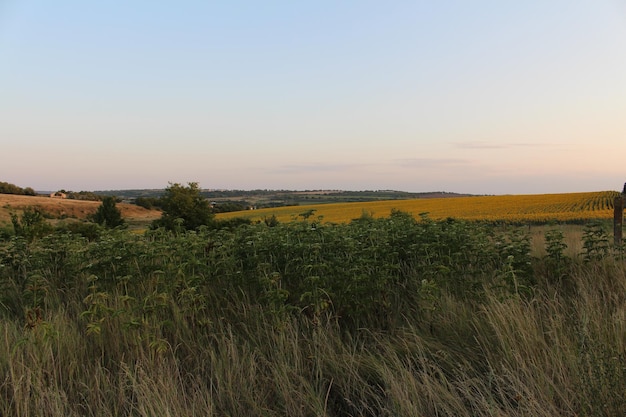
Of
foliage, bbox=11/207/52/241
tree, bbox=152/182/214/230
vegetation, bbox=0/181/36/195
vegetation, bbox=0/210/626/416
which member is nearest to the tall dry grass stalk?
vegetation, bbox=0/210/626/416

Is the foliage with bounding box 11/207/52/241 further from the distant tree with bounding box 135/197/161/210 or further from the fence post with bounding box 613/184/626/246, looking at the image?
the distant tree with bounding box 135/197/161/210

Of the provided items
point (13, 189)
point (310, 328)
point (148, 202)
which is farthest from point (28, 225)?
point (13, 189)

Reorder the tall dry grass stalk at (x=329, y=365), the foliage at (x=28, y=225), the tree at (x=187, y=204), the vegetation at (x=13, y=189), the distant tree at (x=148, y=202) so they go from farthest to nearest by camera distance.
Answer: the vegetation at (x=13, y=189) < the distant tree at (x=148, y=202) < the tree at (x=187, y=204) < the foliage at (x=28, y=225) < the tall dry grass stalk at (x=329, y=365)

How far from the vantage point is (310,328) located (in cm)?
380

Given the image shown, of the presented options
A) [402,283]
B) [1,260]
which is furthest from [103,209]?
[402,283]

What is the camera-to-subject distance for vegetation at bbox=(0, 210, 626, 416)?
8.38ft

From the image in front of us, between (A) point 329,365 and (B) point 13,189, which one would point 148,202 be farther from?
(A) point 329,365

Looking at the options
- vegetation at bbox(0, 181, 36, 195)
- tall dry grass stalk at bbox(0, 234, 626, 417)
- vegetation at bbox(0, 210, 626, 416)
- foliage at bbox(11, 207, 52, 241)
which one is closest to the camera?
tall dry grass stalk at bbox(0, 234, 626, 417)

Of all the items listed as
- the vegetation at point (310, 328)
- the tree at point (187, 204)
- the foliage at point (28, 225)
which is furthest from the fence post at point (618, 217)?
the tree at point (187, 204)

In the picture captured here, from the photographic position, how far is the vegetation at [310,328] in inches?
101

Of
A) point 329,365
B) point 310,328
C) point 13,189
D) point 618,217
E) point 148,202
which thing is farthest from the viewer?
point 13,189

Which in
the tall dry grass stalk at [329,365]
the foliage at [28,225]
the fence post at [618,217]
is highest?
the fence post at [618,217]

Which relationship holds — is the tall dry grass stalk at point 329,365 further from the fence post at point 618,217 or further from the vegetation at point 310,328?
the fence post at point 618,217

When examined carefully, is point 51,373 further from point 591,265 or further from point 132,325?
point 591,265
